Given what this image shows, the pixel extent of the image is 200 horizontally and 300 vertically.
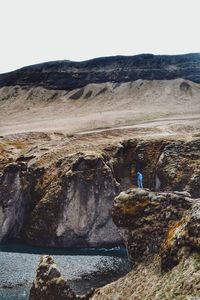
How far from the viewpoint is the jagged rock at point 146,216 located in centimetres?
1683

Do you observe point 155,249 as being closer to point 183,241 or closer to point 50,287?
point 183,241

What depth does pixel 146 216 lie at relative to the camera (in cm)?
1794

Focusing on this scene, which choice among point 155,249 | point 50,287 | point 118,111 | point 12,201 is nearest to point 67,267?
point 12,201

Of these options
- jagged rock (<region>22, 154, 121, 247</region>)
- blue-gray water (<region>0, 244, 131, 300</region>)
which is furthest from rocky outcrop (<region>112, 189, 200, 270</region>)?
jagged rock (<region>22, 154, 121, 247</region>)

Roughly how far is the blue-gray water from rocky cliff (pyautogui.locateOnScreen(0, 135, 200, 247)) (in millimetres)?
4529

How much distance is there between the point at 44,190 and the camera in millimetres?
84312

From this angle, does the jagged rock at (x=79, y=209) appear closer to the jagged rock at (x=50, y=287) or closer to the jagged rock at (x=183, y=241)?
the jagged rock at (x=50, y=287)

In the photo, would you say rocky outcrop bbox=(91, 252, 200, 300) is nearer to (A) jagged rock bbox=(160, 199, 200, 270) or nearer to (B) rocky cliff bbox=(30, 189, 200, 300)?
(B) rocky cliff bbox=(30, 189, 200, 300)

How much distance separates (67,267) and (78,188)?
83.7 ft

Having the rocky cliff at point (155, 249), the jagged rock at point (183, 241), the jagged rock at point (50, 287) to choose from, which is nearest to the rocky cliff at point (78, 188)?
the jagged rock at point (50, 287)

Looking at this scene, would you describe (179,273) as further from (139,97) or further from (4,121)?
(139,97)

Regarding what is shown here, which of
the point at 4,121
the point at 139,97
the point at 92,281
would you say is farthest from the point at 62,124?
the point at 92,281

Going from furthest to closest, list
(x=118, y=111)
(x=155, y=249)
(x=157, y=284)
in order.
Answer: (x=118, y=111) < (x=155, y=249) < (x=157, y=284)

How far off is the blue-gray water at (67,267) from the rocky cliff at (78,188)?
4529mm
